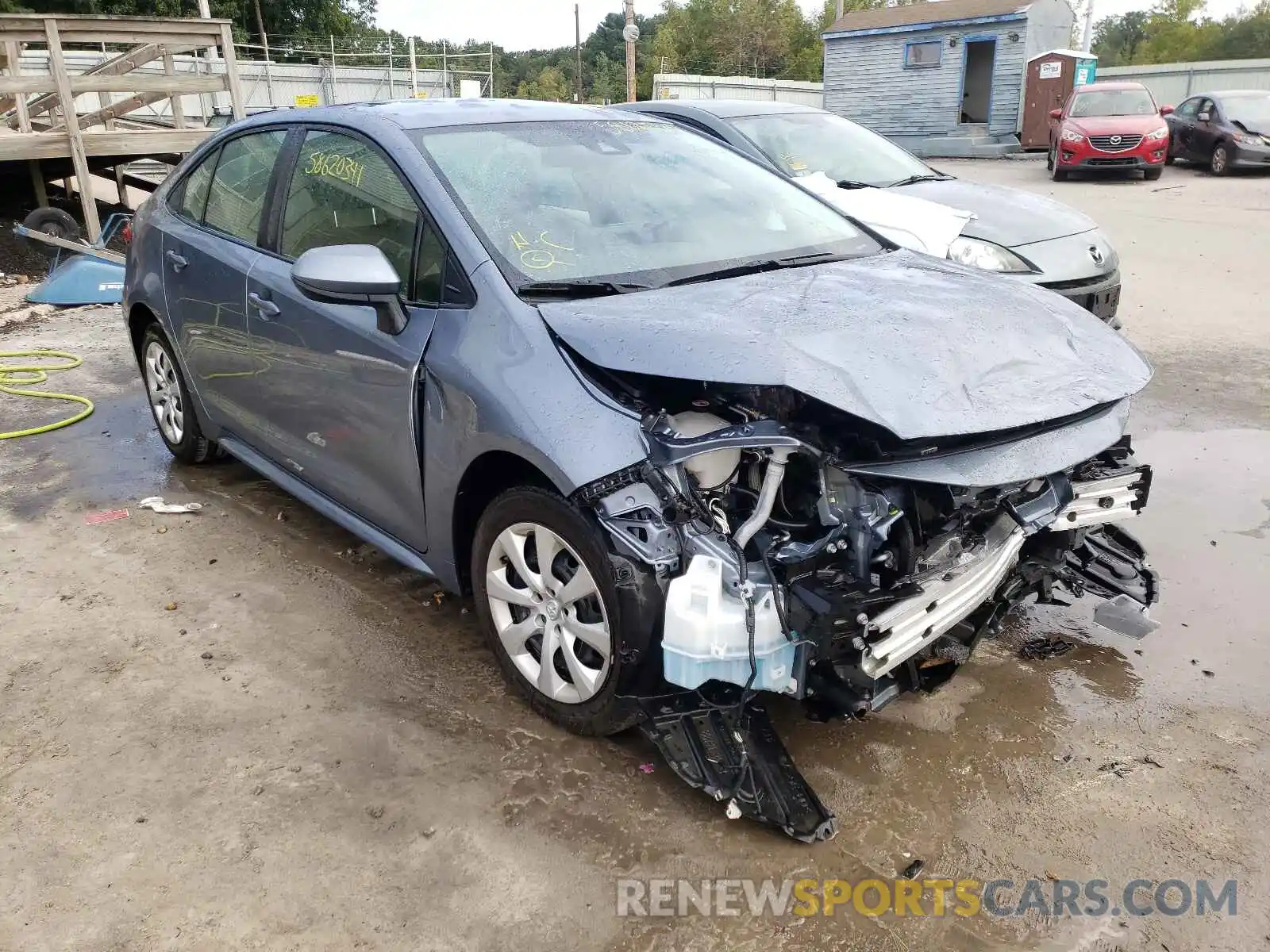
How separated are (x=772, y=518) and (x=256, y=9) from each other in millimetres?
51268

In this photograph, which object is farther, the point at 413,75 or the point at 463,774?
the point at 413,75

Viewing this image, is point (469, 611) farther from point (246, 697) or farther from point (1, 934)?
point (1, 934)

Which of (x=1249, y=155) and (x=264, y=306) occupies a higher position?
(x=264, y=306)

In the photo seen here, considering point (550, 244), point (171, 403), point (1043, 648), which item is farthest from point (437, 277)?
point (171, 403)

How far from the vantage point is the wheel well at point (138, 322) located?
198 inches

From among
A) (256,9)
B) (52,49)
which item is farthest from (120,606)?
(256,9)

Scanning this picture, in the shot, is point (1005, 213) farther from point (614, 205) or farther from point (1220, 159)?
point (1220, 159)

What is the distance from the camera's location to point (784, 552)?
2.44m

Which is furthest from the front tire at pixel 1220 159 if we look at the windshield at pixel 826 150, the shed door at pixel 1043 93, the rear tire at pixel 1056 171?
the windshield at pixel 826 150

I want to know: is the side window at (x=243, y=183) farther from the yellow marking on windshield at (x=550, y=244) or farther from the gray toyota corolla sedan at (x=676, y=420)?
the yellow marking on windshield at (x=550, y=244)

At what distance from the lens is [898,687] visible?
8.87 feet

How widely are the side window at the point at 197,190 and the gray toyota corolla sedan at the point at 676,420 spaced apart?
2.69ft

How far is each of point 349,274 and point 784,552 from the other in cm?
152

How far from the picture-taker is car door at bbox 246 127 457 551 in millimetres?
3076
